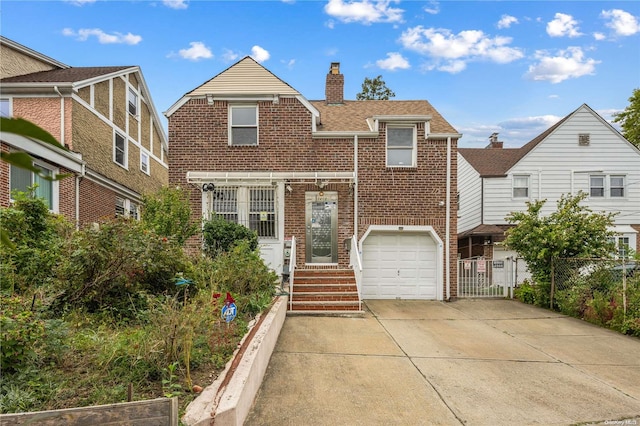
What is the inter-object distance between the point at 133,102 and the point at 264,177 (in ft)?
36.8

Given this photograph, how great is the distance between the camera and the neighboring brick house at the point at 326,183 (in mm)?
12953

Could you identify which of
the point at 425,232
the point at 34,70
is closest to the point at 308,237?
the point at 425,232

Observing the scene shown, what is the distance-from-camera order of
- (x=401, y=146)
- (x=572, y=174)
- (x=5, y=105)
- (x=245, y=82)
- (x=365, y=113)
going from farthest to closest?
(x=572, y=174), (x=365, y=113), (x=5, y=105), (x=245, y=82), (x=401, y=146)

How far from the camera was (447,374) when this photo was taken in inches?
229

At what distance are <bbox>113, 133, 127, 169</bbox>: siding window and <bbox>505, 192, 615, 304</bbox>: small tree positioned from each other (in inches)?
612

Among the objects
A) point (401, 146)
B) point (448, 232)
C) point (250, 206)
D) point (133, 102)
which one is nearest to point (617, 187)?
point (448, 232)

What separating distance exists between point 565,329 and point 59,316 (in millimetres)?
9359

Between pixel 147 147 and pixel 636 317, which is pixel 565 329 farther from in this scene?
pixel 147 147

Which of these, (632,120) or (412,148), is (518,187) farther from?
(632,120)

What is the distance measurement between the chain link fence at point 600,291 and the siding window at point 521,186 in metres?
8.53

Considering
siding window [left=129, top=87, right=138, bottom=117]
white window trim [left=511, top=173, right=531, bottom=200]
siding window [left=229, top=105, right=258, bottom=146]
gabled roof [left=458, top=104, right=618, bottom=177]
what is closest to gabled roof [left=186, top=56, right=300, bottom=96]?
siding window [left=229, top=105, right=258, bottom=146]

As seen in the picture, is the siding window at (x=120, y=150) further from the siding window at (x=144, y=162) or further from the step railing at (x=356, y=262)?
the step railing at (x=356, y=262)

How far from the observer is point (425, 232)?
13297mm

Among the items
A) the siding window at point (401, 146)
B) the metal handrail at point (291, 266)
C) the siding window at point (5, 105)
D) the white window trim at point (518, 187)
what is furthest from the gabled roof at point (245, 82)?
the white window trim at point (518, 187)
